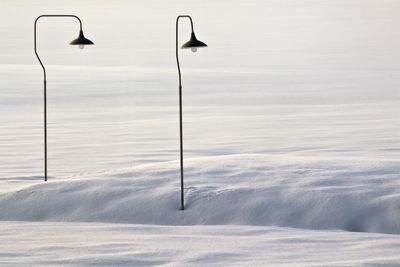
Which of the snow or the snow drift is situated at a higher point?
the snow drift

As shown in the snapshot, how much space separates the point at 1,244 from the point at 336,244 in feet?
9.25

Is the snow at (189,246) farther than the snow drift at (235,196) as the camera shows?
No

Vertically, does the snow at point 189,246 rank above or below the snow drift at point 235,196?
below

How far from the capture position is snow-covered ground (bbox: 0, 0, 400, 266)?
396 inches

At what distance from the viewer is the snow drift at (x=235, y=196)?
1120cm

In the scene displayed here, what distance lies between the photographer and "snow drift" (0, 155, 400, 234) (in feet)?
36.8

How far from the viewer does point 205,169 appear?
42.1 ft

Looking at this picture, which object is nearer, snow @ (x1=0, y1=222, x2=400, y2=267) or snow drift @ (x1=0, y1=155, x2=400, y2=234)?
snow @ (x1=0, y1=222, x2=400, y2=267)

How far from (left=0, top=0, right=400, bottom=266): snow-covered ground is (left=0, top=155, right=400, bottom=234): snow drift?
0.06 feet

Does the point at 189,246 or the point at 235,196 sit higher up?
the point at 235,196

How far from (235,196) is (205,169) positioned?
117 cm

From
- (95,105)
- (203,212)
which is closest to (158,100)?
(95,105)

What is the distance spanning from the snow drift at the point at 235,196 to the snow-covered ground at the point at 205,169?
0.02 metres

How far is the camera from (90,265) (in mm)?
9359
